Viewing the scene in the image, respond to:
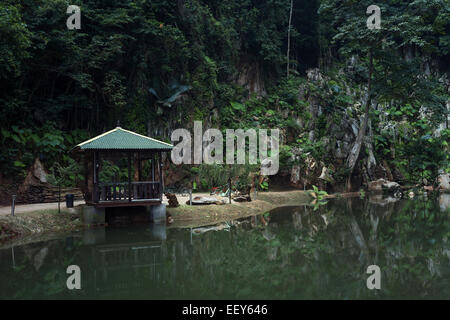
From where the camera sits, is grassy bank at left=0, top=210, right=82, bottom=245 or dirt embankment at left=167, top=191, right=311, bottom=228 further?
dirt embankment at left=167, top=191, right=311, bottom=228

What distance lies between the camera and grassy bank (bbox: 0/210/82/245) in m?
12.8

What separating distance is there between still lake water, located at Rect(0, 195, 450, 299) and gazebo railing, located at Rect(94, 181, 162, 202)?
1.27 meters

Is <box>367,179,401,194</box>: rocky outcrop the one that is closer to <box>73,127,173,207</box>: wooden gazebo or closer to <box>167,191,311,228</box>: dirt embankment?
<box>167,191,311,228</box>: dirt embankment

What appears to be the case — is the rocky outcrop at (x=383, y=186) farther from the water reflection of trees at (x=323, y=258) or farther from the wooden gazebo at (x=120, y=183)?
the wooden gazebo at (x=120, y=183)

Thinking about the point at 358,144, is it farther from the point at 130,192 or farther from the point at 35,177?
the point at 35,177

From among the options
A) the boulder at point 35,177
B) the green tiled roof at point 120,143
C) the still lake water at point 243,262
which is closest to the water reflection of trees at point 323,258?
the still lake water at point 243,262

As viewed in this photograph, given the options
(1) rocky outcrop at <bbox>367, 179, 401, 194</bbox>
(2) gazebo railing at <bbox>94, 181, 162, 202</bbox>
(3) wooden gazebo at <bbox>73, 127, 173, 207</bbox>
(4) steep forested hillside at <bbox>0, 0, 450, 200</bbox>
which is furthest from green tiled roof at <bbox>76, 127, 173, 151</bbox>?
(1) rocky outcrop at <bbox>367, 179, 401, 194</bbox>

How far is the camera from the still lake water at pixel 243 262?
7090 mm

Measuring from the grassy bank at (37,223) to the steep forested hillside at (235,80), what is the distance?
2.51 metres

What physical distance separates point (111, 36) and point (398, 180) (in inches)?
893

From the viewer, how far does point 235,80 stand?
32.0 meters

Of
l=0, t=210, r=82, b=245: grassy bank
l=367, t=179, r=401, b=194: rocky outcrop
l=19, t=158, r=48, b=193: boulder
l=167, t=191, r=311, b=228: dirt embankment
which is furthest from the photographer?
l=367, t=179, r=401, b=194: rocky outcrop

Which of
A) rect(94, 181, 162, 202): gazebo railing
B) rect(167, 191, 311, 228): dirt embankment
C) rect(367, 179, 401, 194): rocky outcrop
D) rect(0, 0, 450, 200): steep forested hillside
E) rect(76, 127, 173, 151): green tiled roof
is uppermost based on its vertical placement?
rect(0, 0, 450, 200): steep forested hillside
